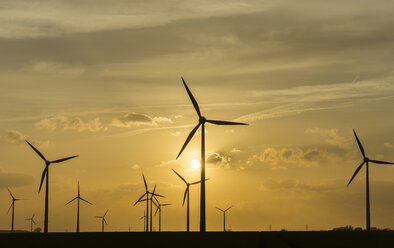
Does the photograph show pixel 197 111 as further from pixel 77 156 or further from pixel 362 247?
pixel 362 247

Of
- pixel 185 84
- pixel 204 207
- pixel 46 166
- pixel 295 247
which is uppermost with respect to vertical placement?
pixel 185 84

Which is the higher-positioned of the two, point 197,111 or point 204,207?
point 197,111

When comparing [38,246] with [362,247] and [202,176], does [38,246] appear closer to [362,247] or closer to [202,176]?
[362,247]

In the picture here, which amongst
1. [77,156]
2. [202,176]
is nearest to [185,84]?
[202,176]

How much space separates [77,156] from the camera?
115 metres

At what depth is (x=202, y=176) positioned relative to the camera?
8612 cm

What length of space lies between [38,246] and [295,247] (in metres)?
20.2

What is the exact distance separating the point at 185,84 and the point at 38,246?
161ft

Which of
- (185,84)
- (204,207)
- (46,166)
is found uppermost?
(185,84)

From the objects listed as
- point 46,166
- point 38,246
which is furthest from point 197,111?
point 38,246

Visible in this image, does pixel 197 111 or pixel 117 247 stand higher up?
pixel 197 111

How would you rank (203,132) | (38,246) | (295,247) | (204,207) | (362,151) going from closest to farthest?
(295,247) → (38,246) → (204,207) → (203,132) → (362,151)

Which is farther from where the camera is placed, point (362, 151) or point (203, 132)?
point (362, 151)

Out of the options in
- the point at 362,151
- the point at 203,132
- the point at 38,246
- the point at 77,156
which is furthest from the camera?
the point at 362,151
